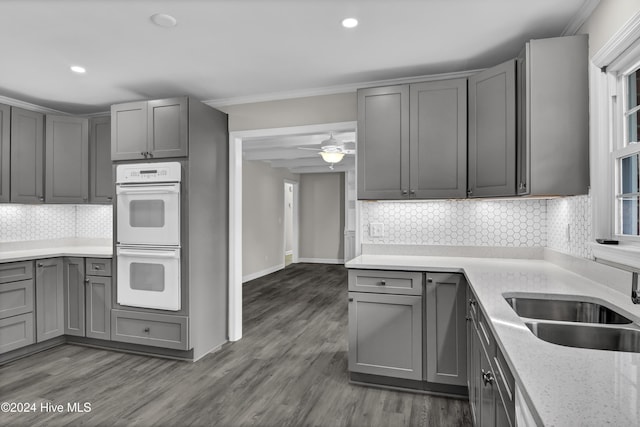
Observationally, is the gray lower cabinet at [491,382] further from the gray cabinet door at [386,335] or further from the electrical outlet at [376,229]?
the electrical outlet at [376,229]

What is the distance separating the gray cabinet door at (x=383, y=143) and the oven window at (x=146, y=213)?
179cm

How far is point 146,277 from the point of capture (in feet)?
11.0

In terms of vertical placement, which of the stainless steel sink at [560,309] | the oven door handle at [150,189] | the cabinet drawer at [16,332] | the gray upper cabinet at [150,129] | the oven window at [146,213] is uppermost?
the gray upper cabinet at [150,129]

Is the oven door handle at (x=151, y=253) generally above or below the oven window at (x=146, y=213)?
below

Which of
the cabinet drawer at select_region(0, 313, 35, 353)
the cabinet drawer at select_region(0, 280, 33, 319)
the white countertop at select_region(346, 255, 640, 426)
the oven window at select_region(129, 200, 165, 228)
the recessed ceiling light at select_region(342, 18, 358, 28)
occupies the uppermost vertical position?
the recessed ceiling light at select_region(342, 18, 358, 28)

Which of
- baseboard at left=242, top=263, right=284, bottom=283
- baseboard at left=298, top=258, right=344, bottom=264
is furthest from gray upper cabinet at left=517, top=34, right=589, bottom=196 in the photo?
baseboard at left=298, top=258, right=344, bottom=264

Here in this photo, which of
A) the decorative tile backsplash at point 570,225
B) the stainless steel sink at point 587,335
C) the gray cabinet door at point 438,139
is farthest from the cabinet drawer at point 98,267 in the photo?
the decorative tile backsplash at point 570,225

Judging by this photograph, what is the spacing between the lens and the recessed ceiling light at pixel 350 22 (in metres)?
2.29

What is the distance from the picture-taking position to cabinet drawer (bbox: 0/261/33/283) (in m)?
3.24

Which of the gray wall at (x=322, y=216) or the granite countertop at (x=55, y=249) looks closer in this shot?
the granite countertop at (x=55, y=249)

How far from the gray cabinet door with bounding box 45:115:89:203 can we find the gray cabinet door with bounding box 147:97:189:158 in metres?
1.23

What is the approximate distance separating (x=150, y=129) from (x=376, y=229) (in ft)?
7.42

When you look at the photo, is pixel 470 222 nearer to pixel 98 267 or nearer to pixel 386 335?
pixel 386 335

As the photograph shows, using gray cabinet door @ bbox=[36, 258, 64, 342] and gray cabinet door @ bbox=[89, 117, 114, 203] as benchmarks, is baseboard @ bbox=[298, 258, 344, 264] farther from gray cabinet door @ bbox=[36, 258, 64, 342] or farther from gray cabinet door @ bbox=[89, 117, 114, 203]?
gray cabinet door @ bbox=[36, 258, 64, 342]
